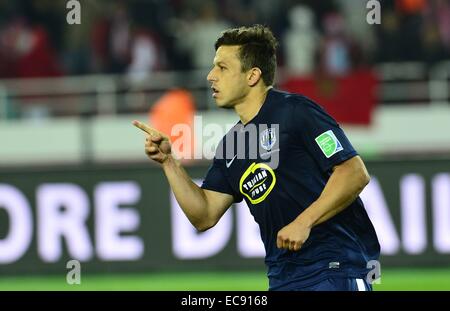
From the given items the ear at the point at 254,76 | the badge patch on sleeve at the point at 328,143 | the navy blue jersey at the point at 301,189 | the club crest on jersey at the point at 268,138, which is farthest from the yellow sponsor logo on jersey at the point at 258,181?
the ear at the point at 254,76

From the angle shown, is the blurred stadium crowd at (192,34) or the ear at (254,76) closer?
the ear at (254,76)

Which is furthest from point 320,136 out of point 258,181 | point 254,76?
point 254,76

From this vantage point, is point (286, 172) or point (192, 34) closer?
point (286, 172)

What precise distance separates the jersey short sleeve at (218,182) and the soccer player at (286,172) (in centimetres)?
7

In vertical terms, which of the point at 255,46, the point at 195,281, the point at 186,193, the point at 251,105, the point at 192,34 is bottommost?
the point at 195,281

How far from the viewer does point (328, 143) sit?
6.07 m

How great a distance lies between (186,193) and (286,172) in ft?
2.11

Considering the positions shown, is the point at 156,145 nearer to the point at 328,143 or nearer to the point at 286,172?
the point at 286,172

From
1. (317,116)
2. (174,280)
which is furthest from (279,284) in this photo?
(174,280)

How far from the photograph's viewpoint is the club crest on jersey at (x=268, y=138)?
6270 millimetres

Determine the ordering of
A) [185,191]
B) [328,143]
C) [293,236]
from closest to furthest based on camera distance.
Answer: [293,236], [328,143], [185,191]

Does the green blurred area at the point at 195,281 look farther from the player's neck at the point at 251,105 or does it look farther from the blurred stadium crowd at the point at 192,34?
the player's neck at the point at 251,105

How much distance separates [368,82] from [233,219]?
2576mm
